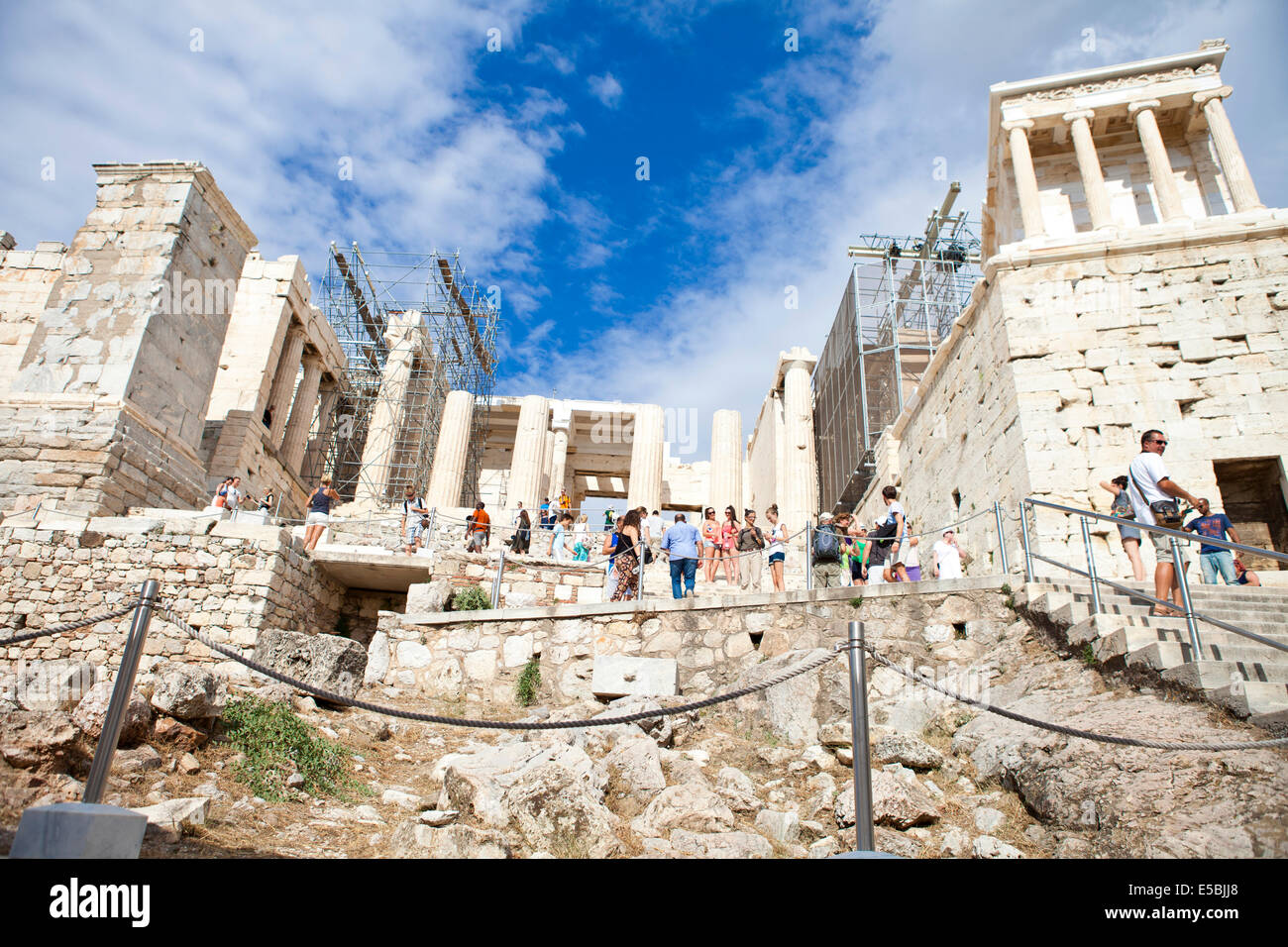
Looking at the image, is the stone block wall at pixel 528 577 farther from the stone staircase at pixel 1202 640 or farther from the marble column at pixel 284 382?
the marble column at pixel 284 382

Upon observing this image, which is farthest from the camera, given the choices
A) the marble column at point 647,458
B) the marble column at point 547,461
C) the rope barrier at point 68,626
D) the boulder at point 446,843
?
the marble column at point 547,461

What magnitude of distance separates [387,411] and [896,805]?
21.6 metres

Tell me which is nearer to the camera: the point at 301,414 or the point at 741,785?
the point at 741,785

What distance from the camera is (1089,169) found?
11.5m

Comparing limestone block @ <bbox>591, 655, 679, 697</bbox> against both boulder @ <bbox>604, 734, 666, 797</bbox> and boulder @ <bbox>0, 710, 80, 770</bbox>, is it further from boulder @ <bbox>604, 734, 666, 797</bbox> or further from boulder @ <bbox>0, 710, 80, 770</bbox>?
boulder @ <bbox>0, 710, 80, 770</bbox>

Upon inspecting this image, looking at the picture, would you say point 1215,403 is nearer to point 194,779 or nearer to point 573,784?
point 573,784

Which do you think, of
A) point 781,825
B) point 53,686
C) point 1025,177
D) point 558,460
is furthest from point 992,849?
point 558,460

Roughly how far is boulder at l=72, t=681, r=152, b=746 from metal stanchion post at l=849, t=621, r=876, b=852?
3903 millimetres

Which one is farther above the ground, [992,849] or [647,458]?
[647,458]

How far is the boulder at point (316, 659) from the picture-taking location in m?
7.46

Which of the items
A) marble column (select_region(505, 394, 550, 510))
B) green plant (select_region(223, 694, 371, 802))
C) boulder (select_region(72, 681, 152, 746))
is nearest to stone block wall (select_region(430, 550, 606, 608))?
green plant (select_region(223, 694, 371, 802))

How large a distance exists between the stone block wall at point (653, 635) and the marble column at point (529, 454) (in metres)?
14.1

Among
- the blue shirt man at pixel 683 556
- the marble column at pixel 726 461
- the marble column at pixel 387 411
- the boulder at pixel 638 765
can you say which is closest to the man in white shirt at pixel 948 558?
the blue shirt man at pixel 683 556

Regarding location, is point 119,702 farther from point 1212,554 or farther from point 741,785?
point 1212,554
